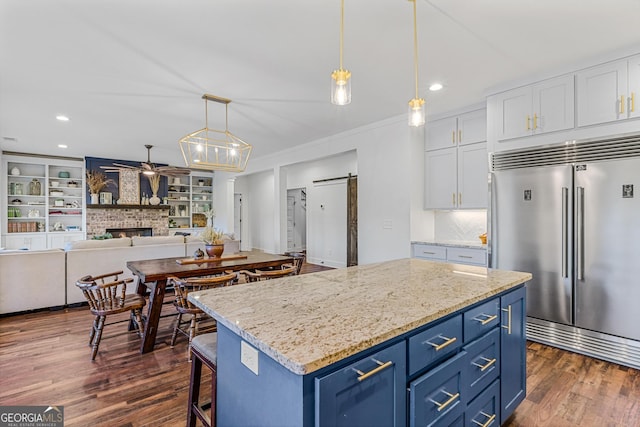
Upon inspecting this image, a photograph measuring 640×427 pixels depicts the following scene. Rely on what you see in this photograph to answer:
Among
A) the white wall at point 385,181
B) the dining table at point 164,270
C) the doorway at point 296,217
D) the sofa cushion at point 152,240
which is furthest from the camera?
the doorway at point 296,217

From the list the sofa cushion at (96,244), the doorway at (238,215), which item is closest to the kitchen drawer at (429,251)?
the sofa cushion at (96,244)

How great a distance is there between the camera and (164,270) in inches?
118

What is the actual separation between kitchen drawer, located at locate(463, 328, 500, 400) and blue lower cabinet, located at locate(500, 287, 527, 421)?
8 cm

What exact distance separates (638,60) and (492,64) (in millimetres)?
1106

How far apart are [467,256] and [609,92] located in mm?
2047

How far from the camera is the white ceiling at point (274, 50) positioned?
7.18 ft

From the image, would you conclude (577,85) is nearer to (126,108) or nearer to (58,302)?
(126,108)

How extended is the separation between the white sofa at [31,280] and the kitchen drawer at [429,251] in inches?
186

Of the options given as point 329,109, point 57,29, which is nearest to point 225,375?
point 57,29

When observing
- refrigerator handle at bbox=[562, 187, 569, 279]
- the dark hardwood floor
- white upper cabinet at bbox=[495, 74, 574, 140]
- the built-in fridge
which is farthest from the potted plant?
refrigerator handle at bbox=[562, 187, 569, 279]

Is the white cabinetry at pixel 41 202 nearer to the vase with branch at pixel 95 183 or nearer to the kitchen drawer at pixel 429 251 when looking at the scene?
the vase with branch at pixel 95 183

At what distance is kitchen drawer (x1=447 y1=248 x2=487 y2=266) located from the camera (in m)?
3.69

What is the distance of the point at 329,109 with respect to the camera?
4.27 metres

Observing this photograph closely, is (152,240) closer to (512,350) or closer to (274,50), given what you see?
(274,50)
